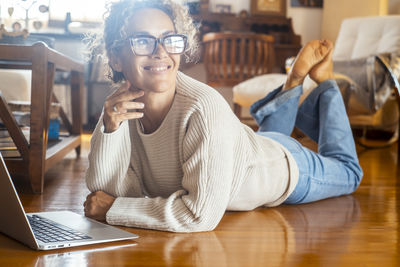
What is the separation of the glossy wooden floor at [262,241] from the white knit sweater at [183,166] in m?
0.06

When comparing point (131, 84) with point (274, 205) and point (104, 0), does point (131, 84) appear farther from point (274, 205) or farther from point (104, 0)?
point (274, 205)

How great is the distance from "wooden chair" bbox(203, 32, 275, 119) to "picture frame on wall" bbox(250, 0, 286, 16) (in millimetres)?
695

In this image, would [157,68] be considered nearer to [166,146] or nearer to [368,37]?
[166,146]

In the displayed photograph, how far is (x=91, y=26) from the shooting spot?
411 centimetres

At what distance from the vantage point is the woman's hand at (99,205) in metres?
1.28

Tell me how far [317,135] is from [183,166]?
31.7 inches

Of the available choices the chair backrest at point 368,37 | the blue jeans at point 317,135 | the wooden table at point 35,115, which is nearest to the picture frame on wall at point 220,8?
the chair backrest at point 368,37

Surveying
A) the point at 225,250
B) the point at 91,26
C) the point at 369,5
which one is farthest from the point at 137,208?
the point at 369,5

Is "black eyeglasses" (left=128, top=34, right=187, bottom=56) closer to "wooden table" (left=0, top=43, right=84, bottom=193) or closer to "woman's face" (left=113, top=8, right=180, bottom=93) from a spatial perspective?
"woman's face" (left=113, top=8, right=180, bottom=93)

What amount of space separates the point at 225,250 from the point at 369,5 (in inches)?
139

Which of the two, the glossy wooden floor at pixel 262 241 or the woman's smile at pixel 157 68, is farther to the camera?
the woman's smile at pixel 157 68

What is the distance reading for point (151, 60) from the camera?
1.17 metres

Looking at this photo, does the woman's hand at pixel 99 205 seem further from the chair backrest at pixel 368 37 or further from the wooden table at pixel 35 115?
the chair backrest at pixel 368 37

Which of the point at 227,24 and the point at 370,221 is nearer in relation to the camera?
the point at 370,221
